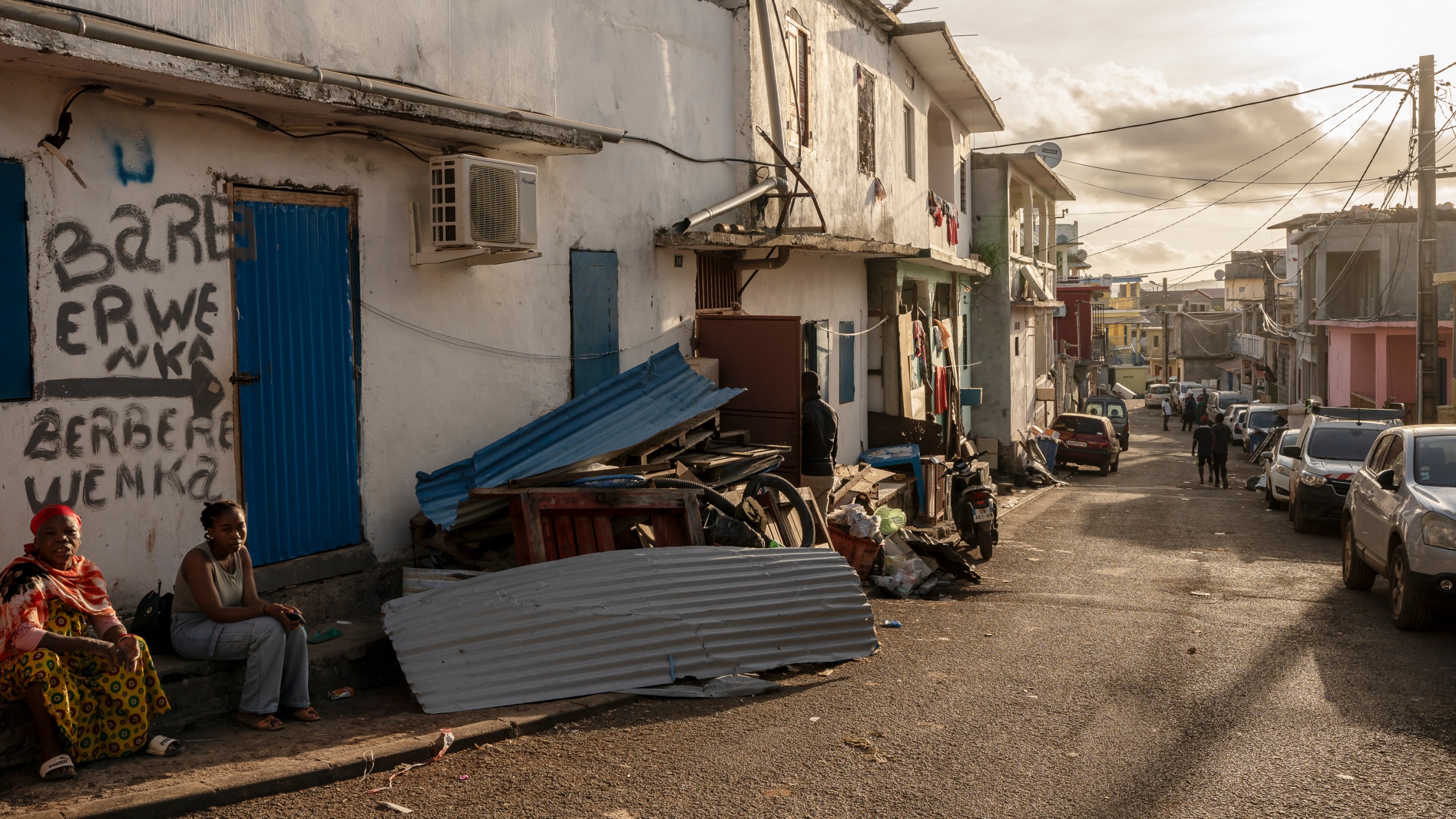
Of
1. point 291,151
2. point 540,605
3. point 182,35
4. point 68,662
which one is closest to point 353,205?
point 291,151

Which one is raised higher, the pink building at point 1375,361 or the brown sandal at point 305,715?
the pink building at point 1375,361

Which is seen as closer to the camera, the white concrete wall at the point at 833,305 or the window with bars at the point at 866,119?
the white concrete wall at the point at 833,305

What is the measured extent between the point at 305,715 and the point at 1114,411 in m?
43.6

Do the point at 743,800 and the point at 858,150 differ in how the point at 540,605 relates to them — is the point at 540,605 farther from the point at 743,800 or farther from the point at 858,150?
the point at 858,150

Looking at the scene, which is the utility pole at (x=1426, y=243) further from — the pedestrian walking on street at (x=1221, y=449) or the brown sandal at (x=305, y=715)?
the brown sandal at (x=305, y=715)

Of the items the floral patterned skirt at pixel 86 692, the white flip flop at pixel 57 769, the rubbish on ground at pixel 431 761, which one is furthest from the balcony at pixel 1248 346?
the white flip flop at pixel 57 769

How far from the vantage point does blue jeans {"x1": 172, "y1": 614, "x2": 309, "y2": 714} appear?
5.69 m

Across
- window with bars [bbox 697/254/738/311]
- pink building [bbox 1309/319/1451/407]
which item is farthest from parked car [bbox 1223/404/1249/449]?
window with bars [bbox 697/254/738/311]

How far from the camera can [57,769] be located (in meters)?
4.86

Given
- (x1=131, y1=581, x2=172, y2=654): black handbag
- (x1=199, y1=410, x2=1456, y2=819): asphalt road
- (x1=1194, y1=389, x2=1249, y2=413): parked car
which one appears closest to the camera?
(x1=199, y1=410, x2=1456, y2=819): asphalt road

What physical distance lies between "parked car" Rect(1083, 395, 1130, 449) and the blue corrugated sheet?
3455cm

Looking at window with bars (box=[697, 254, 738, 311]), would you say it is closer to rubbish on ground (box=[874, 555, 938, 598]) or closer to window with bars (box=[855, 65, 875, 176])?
rubbish on ground (box=[874, 555, 938, 598])

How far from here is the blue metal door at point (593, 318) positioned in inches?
376

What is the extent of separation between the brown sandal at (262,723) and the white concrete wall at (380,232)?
1126 millimetres
